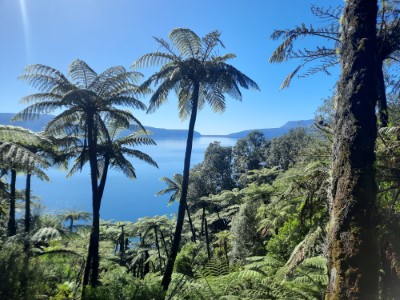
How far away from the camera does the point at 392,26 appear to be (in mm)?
5910

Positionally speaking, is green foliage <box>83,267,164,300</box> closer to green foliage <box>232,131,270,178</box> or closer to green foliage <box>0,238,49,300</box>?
green foliage <box>0,238,49,300</box>

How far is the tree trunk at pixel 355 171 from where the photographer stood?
Result: 2484mm

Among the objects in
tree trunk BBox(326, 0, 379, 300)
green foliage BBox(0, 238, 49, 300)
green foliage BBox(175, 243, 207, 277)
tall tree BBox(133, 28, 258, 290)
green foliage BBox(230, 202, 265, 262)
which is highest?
tall tree BBox(133, 28, 258, 290)

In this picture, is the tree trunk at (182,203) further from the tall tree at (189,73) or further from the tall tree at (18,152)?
the tall tree at (18,152)

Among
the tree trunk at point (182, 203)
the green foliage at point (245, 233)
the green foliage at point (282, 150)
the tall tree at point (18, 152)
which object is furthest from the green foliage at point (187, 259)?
the green foliage at point (282, 150)

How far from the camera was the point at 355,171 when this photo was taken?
2.67 m

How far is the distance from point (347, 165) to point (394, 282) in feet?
4.86

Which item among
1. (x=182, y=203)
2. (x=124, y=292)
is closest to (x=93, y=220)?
(x=182, y=203)

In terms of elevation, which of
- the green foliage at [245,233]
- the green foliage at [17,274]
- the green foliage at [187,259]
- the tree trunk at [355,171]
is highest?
the tree trunk at [355,171]

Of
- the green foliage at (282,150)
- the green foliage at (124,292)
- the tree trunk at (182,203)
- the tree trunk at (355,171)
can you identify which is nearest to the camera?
the tree trunk at (355,171)

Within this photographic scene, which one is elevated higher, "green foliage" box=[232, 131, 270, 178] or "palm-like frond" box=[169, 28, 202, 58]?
"palm-like frond" box=[169, 28, 202, 58]

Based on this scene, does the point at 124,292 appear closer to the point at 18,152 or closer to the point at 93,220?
the point at 18,152

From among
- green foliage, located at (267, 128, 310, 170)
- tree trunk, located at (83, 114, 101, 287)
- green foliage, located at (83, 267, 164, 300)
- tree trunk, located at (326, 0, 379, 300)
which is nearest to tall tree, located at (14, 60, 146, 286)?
tree trunk, located at (83, 114, 101, 287)

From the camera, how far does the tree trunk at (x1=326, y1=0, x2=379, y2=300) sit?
97.8 inches
